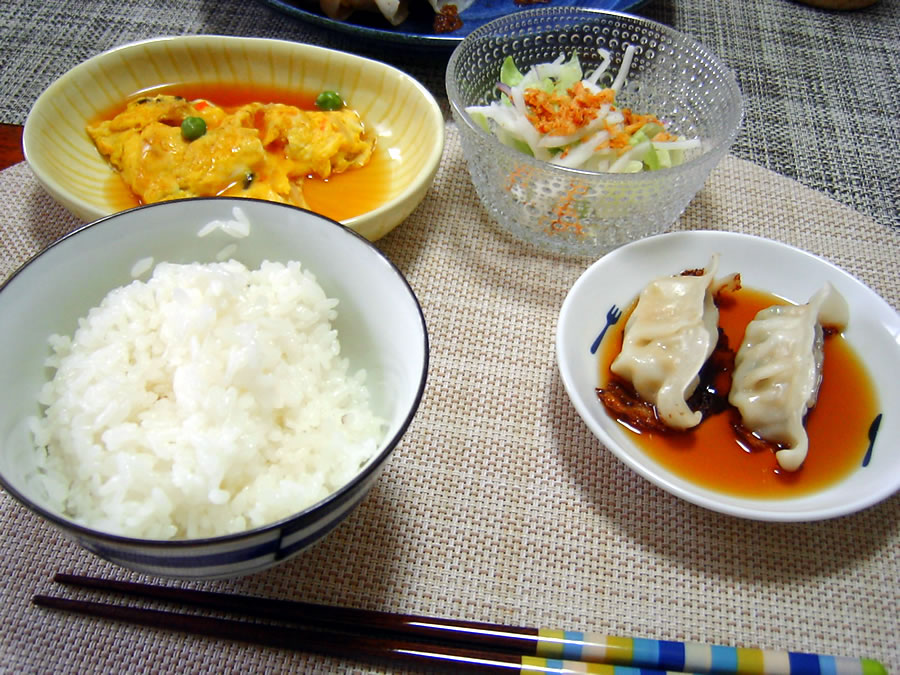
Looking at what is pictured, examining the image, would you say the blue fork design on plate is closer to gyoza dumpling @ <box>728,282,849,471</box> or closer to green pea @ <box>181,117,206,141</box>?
gyoza dumpling @ <box>728,282,849,471</box>

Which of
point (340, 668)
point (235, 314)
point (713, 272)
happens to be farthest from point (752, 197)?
point (340, 668)

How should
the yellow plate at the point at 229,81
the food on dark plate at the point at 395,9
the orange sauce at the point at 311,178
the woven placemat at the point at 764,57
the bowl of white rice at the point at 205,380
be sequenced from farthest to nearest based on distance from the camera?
1. the food on dark plate at the point at 395,9
2. the woven placemat at the point at 764,57
3. the orange sauce at the point at 311,178
4. the yellow plate at the point at 229,81
5. the bowl of white rice at the point at 205,380

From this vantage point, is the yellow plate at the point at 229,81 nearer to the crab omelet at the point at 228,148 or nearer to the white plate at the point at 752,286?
the crab omelet at the point at 228,148

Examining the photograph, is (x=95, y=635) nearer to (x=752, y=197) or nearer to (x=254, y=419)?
(x=254, y=419)

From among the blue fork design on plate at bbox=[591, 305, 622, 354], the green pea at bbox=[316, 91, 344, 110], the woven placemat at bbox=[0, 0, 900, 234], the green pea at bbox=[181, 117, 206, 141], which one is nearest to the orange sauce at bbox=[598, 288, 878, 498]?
the blue fork design on plate at bbox=[591, 305, 622, 354]

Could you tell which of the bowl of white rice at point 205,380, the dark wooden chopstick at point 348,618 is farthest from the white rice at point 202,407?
the dark wooden chopstick at point 348,618

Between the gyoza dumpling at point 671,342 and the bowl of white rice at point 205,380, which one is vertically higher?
the bowl of white rice at point 205,380
